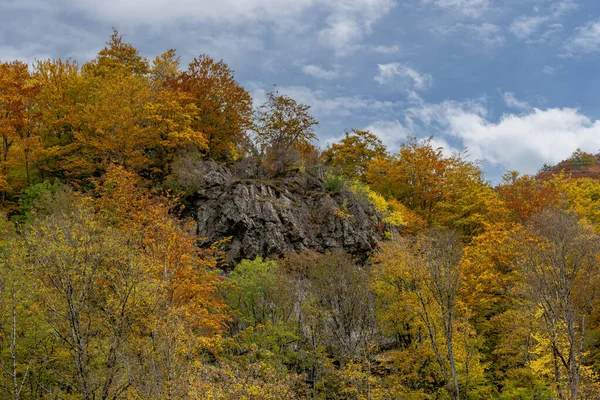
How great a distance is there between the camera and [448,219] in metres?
37.9

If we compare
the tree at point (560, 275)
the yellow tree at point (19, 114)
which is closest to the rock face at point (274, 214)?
the yellow tree at point (19, 114)

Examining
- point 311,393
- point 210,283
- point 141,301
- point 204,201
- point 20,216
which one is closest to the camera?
point 141,301

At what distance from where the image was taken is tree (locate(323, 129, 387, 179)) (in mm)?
48219

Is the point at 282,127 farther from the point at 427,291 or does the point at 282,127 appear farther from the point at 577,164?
the point at 577,164

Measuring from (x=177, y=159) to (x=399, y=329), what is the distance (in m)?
21.0

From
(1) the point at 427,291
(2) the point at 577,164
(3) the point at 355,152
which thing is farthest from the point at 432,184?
(2) the point at 577,164

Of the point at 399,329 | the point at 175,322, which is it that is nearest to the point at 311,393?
the point at 399,329

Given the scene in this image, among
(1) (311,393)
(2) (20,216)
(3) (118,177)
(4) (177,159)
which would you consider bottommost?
(1) (311,393)

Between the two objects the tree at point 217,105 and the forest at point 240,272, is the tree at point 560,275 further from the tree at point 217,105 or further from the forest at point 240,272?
the tree at point 217,105

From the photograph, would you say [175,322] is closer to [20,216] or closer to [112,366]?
[112,366]

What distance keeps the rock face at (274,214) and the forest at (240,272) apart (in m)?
0.95

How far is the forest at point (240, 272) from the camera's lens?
14.6 m

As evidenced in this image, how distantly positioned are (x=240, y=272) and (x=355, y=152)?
92.9 feet

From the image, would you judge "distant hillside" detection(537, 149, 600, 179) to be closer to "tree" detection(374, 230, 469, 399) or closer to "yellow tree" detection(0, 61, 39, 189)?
"tree" detection(374, 230, 469, 399)
